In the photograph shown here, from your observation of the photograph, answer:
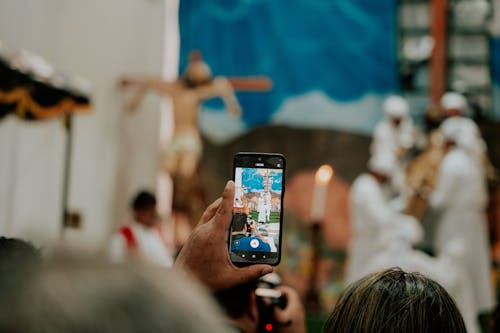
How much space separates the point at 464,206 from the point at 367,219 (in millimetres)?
1132

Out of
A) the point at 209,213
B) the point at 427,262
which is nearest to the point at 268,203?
the point at 209,213

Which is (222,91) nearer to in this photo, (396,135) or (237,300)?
(396,135)

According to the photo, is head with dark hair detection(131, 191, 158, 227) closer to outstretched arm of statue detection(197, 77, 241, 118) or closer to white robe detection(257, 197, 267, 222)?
white robe detection(257, 197, 267, 222)

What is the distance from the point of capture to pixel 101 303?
743 millimetres

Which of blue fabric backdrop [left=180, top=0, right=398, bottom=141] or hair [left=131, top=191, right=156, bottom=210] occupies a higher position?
blue fabric backdrop [left=180, top=0, right=398, bottom=141]

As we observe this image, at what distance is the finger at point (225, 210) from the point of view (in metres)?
1.70

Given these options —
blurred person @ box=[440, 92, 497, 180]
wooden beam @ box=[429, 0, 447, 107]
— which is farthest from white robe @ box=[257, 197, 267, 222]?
wooden beam @ box=[429, 0, 447, 107]

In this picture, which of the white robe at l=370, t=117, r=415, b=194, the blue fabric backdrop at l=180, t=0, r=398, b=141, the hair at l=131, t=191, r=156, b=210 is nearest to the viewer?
the hair at l=131, t=191, r=156, b=210

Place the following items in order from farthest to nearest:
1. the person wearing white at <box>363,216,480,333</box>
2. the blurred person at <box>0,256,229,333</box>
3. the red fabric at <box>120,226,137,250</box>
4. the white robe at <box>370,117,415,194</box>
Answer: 1. the white robe at <box>370,117,415,194</box>
2. the person wearing white at <box>363,216,480,333</box>
3. the red fabric at <box>120,226,137,250</box>
4. the blurred person at <box>0,256,229,333</box>

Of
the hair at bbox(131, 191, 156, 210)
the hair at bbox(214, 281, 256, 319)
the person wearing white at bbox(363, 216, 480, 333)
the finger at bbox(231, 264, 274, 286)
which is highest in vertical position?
the hair at bbox(131, 191, 156, 210)

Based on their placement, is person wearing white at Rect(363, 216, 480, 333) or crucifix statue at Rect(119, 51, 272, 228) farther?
crucifix statue at Rect(119, 51, 272, 228)

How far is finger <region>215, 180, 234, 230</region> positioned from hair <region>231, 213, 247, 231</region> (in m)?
0.14

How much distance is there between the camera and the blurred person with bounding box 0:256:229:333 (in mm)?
733

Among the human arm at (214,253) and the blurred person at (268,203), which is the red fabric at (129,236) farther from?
the human arm at (214,253)
